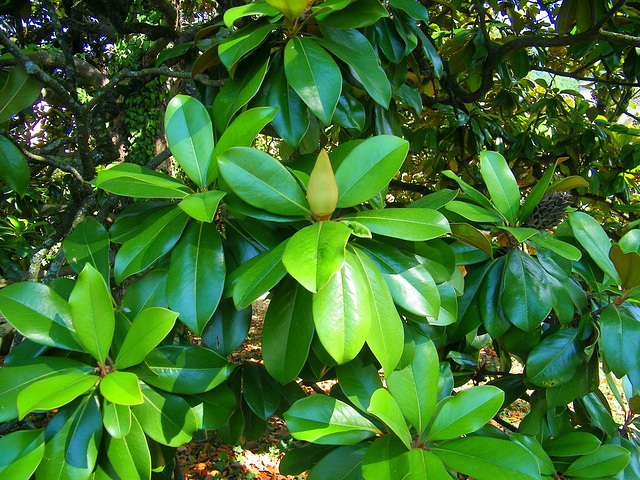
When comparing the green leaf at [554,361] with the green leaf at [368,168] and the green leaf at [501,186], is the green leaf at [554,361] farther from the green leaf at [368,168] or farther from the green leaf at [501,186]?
the green leaf at [368,168]

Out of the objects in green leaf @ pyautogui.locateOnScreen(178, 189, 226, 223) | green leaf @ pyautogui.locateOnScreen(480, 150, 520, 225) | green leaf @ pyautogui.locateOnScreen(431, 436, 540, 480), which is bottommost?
green leaf @ pyautogui.locateOnScreen(431, 436, 540, 480)

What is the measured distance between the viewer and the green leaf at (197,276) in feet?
2.23

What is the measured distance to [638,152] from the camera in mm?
2260

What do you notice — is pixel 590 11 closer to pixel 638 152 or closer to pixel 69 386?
pixel 638 152

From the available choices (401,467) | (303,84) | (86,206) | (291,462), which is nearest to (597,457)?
(401,467)

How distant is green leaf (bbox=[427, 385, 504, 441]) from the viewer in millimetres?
712

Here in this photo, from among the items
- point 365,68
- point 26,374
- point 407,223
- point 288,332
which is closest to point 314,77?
point 365,68

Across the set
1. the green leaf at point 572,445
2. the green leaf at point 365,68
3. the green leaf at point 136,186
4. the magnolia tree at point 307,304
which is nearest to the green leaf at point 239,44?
the magnolia tree at point 307,304

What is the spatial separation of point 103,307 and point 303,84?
505 mm

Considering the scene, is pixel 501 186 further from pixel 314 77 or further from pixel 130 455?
pixel 130 455

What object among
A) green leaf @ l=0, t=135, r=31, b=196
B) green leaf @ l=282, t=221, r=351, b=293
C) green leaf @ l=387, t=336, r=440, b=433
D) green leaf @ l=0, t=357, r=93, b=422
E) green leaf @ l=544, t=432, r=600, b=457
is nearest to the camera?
green leaf @ l=282, t=221, r=351, b=293

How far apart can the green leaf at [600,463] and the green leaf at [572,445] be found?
0.01 meters

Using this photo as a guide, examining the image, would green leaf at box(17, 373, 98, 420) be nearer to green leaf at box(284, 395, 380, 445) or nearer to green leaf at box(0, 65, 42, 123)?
green leaf at box(284, 395, 380, 445)

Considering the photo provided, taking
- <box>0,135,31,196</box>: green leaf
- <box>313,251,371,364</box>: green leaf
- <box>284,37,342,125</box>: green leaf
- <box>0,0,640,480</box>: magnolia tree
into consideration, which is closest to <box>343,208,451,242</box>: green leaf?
<box>0,0,640,480</box>: magnolia tree
